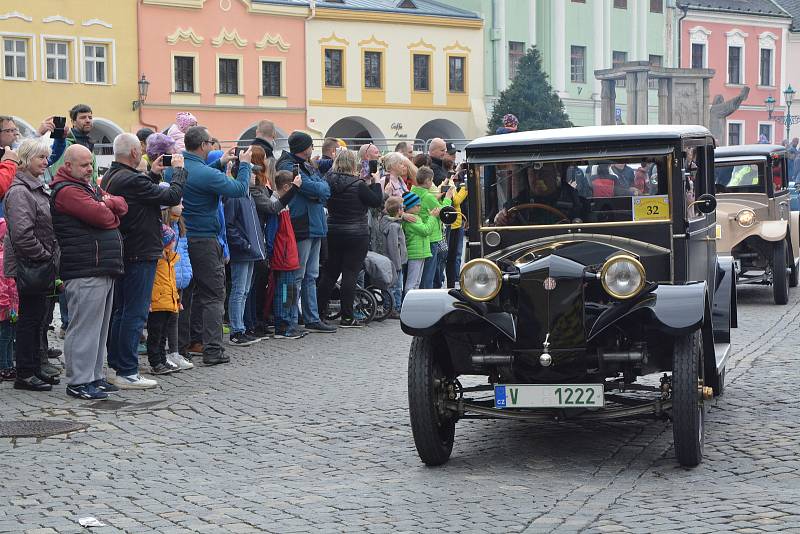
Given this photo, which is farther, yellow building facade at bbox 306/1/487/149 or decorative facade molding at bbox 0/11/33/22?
yellow building facade at bbox 306/1/487/149

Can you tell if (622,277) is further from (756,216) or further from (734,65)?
(734,65)

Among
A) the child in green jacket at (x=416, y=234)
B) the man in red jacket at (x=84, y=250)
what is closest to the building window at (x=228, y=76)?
the child in green jacket at (x=416, y=234)

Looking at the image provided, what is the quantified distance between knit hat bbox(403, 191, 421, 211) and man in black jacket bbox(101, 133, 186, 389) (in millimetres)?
5895

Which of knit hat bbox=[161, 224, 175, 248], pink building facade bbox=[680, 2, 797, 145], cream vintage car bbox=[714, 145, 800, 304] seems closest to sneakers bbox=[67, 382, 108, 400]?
knit hat bbox=[161, 224, 175, 248]

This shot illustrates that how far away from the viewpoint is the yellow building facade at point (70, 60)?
153ft

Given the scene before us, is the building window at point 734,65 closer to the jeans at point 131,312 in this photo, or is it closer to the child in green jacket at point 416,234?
the child in green jacket at point 416,234

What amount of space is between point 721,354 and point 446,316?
2419 mm

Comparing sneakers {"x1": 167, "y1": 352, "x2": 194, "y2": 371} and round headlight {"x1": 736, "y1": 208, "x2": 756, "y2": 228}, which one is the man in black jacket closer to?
sneakers {"x1": 167, "y1": 352, "x2": 194, "y2": 371}

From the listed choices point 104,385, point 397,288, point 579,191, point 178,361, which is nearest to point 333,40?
point 397,288

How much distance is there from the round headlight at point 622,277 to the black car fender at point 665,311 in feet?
0.28

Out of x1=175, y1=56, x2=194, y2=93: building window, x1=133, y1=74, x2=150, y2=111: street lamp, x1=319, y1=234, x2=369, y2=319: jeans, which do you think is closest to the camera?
x1=319, y1=234, x2=369, y2=319: jeans

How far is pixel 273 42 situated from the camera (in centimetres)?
5316

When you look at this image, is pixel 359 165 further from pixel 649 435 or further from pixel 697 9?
pixel 697 9

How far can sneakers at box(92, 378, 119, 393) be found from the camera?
10422 millimetres
